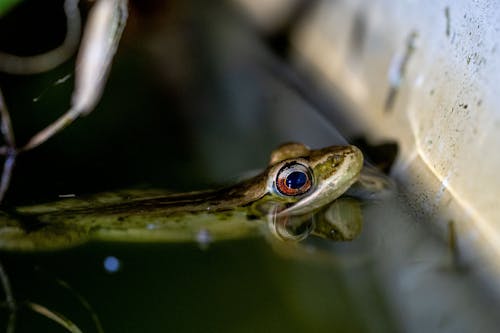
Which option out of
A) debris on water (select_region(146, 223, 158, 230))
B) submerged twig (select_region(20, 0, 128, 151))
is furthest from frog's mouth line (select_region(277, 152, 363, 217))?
submerged twig (select_region(20, 0, 128, 151))

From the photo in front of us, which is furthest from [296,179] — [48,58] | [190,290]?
[48,58]

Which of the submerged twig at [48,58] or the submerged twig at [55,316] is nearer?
the submerged twig at [55,316]

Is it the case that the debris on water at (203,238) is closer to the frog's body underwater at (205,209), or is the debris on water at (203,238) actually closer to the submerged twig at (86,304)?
the frog's body underwater at (205,209)


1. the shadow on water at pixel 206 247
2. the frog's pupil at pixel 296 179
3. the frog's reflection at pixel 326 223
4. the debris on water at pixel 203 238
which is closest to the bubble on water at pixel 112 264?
the shadow on water at pixel 206 247

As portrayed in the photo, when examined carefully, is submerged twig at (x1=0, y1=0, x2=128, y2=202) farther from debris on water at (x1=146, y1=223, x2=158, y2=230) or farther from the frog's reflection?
the frog's reflection

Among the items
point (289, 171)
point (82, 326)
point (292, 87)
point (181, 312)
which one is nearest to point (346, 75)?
point (292, 87)

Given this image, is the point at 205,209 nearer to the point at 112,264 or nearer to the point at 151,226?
the point at 151,226
